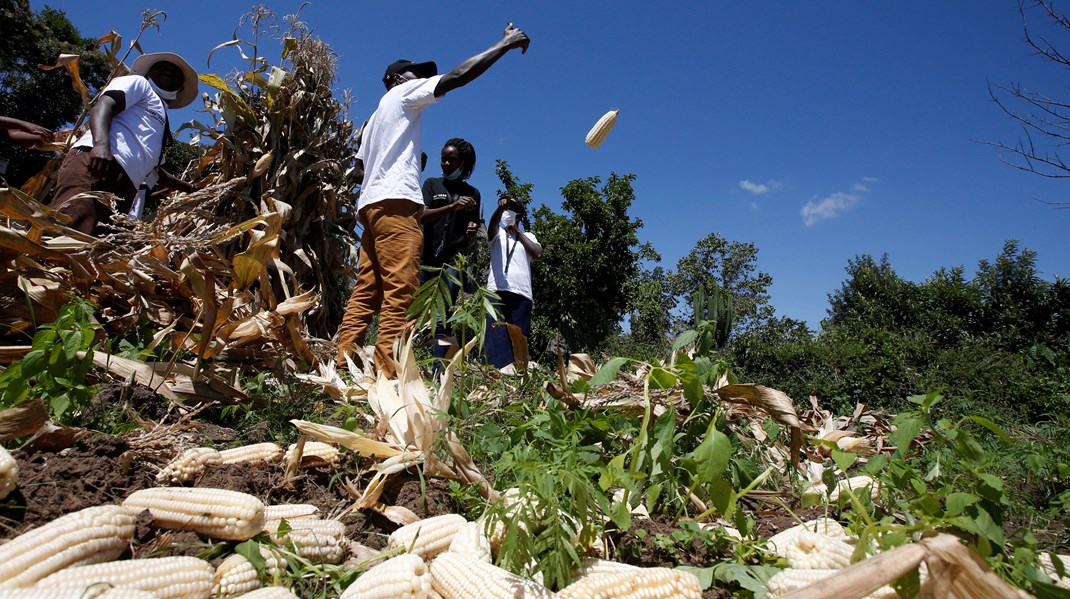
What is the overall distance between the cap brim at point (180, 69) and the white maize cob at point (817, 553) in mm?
5295

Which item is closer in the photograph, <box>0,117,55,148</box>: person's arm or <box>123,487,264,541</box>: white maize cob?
<box>123,487,264,541</box>: white maize cob

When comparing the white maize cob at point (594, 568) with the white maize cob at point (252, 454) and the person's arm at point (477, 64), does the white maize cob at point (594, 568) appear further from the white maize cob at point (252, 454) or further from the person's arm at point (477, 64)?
the person's arm at point (477, 64)

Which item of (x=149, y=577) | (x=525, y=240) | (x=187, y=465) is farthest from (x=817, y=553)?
(x=525, y=240)

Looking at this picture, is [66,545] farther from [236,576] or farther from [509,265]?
[509,265]

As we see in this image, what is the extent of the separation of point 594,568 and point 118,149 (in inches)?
169

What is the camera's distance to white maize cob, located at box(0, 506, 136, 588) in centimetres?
115

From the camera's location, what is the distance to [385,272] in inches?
146

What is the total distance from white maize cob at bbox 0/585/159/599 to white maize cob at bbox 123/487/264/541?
0.36m

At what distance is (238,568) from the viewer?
1.36 meters

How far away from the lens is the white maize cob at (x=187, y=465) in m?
1.80

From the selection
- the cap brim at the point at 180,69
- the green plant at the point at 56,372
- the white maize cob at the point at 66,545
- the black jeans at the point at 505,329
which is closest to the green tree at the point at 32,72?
the cap brim at the point at 180,69

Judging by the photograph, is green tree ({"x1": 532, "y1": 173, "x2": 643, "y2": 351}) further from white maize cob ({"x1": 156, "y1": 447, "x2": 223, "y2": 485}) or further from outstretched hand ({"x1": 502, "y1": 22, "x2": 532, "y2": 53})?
white maize cob ({"x1": 156, "y1": 447, "x2": 223, "y2": 485})

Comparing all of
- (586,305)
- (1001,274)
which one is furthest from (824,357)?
(1001,274)

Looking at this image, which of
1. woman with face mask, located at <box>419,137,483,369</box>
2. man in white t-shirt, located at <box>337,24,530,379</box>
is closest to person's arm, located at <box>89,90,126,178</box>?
man in white t-shirt, located at <box>337,24,530,379</box>
